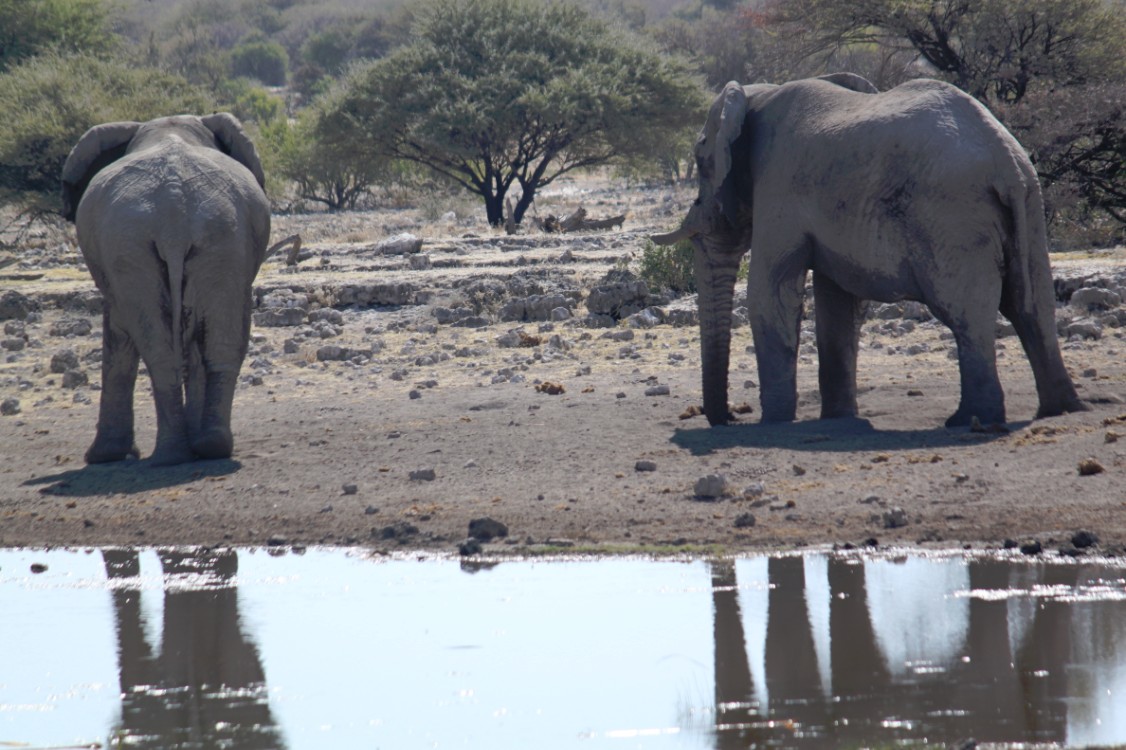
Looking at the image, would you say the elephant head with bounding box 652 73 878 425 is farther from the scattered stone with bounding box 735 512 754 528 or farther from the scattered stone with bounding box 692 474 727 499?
the scattered stone with bounding box 735 512 754 528

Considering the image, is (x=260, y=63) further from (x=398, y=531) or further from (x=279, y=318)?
(x=398, y=531)

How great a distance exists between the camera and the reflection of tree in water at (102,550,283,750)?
4188mm

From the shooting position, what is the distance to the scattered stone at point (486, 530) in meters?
6.26

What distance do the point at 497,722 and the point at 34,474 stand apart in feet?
16.1

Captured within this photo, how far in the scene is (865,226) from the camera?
7406 millimetres

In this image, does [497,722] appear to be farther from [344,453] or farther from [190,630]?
[344,453]

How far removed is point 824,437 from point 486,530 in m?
2.09

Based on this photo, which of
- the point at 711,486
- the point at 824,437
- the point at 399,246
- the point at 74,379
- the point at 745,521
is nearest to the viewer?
the point at 745,521

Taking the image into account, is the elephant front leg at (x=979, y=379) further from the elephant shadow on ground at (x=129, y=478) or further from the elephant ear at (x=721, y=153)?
the elephant shadow on ground at (x=129, y=478)

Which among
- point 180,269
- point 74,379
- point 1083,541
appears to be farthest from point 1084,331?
point 74,379

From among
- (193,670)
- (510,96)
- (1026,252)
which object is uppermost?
(510,96)

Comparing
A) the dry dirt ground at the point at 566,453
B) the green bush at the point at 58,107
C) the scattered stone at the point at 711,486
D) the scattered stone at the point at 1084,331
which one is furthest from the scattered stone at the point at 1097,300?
the green bush at the point at 58,107

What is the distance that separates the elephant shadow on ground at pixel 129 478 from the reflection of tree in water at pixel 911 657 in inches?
121

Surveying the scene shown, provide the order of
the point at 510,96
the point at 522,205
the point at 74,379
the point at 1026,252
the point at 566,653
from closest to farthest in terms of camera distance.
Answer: the point at 566,653 < the point at 1026,252 < the point at 74,379 < the point at 522,205 < the point at 510,96
